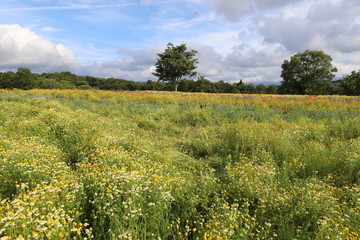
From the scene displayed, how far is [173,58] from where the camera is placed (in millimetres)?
42062

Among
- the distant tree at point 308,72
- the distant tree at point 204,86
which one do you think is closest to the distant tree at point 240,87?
the distant tree at point 204,86

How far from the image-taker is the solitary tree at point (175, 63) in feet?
135

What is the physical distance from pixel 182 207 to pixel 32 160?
2945 millimetres

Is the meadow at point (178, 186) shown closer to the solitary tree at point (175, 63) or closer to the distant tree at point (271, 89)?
the solitary tree at point (175, 63)

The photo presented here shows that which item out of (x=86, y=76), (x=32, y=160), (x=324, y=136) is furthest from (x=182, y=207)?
(x=86, y=76)

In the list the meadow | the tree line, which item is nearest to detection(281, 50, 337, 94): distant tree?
the tree line

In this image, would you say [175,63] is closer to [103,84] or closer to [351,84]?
[351,84]

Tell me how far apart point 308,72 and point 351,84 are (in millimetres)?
8374

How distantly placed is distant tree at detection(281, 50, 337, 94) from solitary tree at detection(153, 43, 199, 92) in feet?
77.4

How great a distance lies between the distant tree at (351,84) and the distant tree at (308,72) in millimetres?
2747

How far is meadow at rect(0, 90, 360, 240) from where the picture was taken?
100 inches

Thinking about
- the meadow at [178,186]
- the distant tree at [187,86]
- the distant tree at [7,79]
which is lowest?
the meadow at [178,186]

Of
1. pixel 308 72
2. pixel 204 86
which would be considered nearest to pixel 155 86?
pixel 204 86

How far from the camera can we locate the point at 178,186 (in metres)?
3.60
